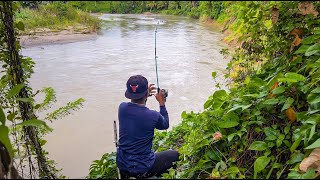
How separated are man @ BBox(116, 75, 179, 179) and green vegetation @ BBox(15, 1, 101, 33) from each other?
15.9 metres

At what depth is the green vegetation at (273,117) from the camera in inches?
90.0

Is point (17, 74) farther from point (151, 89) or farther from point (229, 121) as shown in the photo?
point (229, 121)

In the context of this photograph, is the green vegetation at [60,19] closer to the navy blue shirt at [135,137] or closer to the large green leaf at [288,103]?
the navy blue shirt at [135,137]

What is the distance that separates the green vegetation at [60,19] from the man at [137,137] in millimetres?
15922

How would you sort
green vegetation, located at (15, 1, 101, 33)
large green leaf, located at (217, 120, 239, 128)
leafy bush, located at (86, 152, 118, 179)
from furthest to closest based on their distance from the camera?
green vegetation, located at (15, 1, 101, 33) < leafy bush, located at (86, 152, 118, 179) < large green leaf, located at (217, 120, 239, 128)

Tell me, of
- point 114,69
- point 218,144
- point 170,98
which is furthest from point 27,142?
point 114,69

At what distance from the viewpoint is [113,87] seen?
9.72 m

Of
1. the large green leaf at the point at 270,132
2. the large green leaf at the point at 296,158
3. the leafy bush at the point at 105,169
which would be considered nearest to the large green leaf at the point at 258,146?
the large green leaf at the point at 270,132

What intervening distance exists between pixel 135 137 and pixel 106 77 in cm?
806

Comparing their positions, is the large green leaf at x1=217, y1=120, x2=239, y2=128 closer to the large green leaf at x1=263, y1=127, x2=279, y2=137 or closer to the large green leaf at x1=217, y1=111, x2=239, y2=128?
the large green leaf at x1=217, y1=111, x2=239, y2=128

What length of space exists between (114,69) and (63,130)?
238 inches

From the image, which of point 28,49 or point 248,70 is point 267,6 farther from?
point 28,49

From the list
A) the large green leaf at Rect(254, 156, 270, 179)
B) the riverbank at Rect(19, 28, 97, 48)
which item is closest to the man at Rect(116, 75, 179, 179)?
the large green leaf at Rect(254, 156, 270, 179)

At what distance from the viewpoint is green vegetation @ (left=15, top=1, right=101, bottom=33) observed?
18922 mm
